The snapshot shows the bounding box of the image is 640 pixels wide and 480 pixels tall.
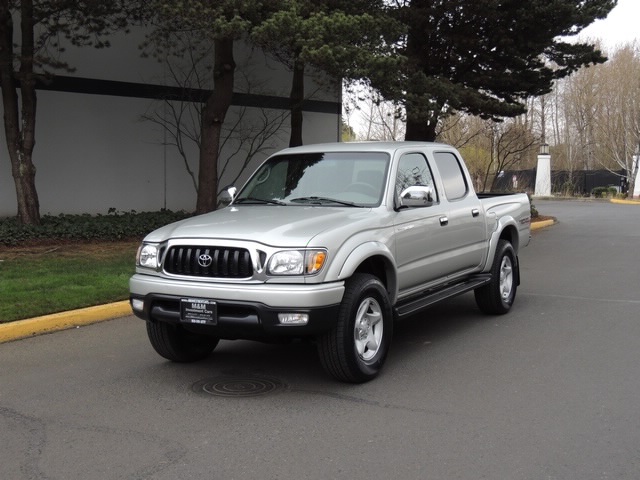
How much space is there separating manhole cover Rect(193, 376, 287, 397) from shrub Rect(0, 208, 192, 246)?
26.6 ft

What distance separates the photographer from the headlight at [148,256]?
19.0 ft

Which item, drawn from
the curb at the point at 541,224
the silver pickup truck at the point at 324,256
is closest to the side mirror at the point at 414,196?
the silver pickup truck at the point at 324,256

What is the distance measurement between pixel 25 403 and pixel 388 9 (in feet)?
46.3

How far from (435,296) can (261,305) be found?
234cm

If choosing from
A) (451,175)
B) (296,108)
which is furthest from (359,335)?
(296,108)

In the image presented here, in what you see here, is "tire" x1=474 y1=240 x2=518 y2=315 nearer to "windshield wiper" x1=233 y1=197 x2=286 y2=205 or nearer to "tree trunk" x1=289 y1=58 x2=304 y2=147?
"windshield wiper" x1=233 y1=197 x2=286 y2=205

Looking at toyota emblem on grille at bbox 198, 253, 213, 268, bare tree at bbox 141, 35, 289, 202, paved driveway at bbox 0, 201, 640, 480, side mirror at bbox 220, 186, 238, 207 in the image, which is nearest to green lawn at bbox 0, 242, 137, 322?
paved driveway at bbox 0, 201, 640, 480

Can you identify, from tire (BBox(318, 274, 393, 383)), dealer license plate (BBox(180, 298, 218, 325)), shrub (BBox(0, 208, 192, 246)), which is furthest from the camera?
shrub (BBox(0, 208, 192, 246))

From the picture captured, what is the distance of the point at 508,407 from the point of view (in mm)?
5121

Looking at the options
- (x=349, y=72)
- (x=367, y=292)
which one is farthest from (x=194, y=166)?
(x=367, y=292)

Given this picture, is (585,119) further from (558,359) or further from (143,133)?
(558,359)

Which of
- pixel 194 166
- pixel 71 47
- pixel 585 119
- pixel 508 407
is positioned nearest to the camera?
pixel 508 407

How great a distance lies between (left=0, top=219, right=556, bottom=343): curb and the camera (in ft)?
24.0

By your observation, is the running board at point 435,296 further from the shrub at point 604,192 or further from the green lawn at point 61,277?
the shrub at point 604,192
